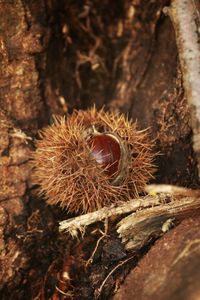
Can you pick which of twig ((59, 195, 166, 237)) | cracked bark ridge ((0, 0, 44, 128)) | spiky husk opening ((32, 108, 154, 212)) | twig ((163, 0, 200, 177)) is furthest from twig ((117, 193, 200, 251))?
cracked bark ridge ((0, 0, 44, 128))

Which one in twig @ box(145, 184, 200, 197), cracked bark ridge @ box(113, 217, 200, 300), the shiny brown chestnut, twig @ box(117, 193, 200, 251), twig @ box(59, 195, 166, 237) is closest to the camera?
cracked bark ridge @ box(113, 217, 200, 300)

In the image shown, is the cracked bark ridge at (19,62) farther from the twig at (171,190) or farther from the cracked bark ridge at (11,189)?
the twig at (171,190)

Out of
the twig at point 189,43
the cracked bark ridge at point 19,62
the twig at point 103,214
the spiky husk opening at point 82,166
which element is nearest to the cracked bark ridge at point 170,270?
the twig at point 103,214

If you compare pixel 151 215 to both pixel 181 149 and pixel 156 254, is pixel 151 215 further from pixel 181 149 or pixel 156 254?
pixel 181 149

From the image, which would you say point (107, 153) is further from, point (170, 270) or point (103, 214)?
point (170, 270)

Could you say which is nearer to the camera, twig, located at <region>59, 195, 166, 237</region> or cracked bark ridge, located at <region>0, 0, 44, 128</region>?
twig, located at <region>59, 195, 166, 237</region>

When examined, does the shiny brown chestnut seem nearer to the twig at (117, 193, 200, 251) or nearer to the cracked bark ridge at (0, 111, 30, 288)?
the twig at (117, 193, 200, 251)

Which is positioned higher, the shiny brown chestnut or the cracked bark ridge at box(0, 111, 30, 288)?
the shiny brown chestnut

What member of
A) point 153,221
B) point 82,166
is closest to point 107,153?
point 82,166
